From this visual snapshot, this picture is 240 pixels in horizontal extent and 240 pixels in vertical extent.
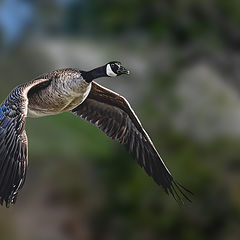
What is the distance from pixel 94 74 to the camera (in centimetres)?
46

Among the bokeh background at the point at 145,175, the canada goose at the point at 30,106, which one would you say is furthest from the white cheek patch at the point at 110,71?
the bokeh background at the point at 145,175

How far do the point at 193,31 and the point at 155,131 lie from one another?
0.60 meters

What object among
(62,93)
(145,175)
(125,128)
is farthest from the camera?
(145,175)

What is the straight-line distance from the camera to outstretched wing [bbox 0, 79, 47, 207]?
436 mm

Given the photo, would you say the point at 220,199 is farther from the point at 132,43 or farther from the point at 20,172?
the point at 20,172

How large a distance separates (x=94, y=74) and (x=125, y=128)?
0.49ft

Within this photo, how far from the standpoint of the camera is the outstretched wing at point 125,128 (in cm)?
56

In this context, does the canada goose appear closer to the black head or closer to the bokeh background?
the black head

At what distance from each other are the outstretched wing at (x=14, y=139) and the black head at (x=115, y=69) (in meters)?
0.04

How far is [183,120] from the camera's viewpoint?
167 inches

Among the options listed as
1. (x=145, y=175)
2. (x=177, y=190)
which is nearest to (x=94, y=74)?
(x=177, y=190)

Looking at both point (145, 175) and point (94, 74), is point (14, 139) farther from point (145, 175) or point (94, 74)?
point (145, 175)

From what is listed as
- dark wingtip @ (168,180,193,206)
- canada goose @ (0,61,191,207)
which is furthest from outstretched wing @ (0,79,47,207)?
dark wingtip @ (168,180,193,206)

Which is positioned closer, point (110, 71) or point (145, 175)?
point (110, 71)
